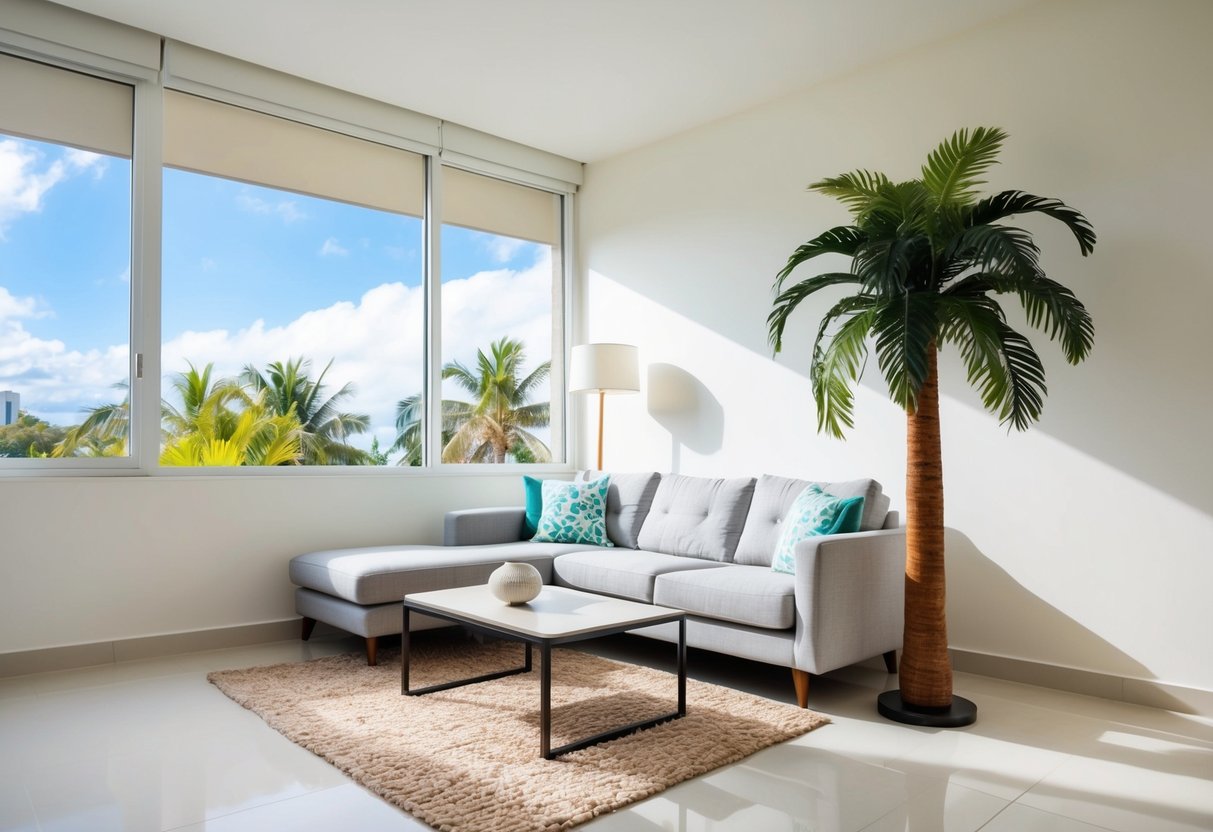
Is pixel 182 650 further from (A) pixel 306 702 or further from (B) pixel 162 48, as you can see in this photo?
(B) pixel 162 48

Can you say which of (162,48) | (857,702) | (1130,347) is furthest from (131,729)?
(1130,347)

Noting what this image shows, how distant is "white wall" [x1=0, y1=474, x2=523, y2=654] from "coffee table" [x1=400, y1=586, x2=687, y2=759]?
4.40ft

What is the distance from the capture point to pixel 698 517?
438 centimetres

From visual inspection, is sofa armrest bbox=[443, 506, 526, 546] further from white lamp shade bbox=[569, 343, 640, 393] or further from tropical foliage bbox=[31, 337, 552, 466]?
white lamp shade bbox=[569, 343, 640, 393]

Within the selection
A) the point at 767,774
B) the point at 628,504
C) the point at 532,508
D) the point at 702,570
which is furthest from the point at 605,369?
the point at 767,774

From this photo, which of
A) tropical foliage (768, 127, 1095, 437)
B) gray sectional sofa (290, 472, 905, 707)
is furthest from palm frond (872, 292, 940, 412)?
gray sectional sofa (290, 472, 905, 707)

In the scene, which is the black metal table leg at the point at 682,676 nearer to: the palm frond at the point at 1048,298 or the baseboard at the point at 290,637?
the baseboard at the point at 290,637

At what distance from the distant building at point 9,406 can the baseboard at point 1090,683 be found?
4.37m

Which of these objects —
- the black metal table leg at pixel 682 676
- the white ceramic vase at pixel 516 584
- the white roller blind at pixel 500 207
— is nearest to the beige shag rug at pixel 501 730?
the black metal table leg at pixel 682 676

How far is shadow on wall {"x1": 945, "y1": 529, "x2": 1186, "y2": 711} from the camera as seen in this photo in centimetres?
339

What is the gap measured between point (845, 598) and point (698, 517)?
1.24 meters

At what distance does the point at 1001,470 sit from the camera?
147 inches

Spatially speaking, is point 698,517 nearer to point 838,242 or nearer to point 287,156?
point 838,242

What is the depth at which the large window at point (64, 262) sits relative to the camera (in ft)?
12.3
